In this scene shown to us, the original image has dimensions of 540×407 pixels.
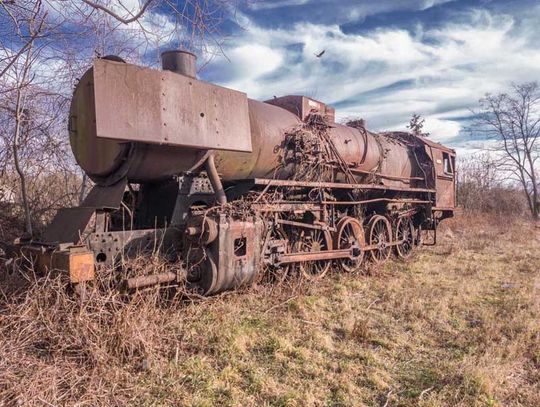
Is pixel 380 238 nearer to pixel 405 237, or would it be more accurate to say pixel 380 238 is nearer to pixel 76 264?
pixel 405 237

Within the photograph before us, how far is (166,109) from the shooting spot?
170 inches

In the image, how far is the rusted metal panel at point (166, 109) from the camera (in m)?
3.95

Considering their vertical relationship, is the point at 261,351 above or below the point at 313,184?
below

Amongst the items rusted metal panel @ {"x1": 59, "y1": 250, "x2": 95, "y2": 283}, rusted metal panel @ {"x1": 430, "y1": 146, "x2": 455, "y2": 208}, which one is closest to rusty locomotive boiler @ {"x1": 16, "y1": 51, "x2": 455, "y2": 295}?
rusted metal panel @ {"x1": 59, "y1": 250, "x2": 95, "y2": 283}

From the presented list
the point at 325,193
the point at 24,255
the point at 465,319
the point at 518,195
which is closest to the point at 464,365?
the point at 465,319

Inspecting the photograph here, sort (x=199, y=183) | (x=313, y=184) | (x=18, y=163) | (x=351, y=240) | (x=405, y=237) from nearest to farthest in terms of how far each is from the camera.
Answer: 1. (x=199, y=183)
2. (x=18, y=163)
3. (x=313, y=184)
4. (x=351, y=240)
5. (x=405, y=237)

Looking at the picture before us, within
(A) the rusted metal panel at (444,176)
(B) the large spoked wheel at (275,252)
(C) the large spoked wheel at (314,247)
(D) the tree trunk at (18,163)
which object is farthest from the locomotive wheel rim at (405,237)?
(D) the tree trunk at (18,163)

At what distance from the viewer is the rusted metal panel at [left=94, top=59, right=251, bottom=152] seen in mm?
3946

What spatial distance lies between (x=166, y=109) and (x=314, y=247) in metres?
3.59

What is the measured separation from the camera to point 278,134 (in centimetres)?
626

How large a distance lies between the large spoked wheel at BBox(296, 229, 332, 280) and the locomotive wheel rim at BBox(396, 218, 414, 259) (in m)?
3.21

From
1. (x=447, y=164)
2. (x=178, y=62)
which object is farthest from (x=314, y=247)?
(x=447, y=164)

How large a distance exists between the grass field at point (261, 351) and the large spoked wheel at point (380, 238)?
3004 millimetres

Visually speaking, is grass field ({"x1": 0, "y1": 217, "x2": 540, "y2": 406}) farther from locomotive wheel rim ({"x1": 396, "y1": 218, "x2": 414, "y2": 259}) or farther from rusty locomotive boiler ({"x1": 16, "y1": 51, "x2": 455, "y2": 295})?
locomotive wheel rim ({"x1": 396, "y1": 218, "x2": 414, "y2": 259})
